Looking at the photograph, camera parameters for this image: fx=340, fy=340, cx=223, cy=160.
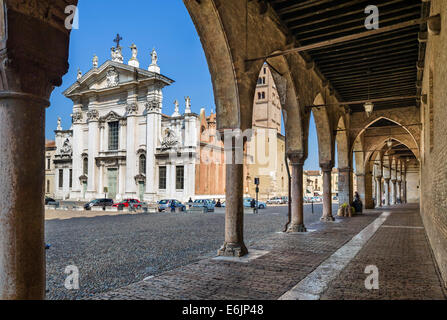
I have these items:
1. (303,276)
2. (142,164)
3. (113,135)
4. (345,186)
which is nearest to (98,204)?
(142,164)

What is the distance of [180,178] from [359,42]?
2554 cm

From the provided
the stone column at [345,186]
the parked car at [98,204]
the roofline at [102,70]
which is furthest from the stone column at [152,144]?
the stone column at [345,186]

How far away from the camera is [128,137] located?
118 feet

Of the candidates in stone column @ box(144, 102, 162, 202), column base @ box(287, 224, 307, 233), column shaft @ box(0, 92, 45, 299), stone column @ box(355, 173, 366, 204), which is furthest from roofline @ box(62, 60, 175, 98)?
column shaft @ box(0, 92, 45, 299)

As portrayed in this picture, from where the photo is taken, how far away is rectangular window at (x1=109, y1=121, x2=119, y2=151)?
37934mm

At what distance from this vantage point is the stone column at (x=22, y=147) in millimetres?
2777

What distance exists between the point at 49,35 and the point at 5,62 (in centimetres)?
45

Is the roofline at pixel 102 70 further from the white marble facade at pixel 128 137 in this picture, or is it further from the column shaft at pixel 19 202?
the column shaft at pixel 19 202

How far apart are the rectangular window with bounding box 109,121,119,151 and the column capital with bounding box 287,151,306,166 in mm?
30148

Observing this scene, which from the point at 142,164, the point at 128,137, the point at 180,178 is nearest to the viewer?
the point at 180,178

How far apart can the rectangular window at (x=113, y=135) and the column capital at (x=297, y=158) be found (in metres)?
30.1

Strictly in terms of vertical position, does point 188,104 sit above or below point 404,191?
above

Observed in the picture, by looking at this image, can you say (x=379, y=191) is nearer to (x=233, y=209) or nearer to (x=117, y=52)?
(x=233, y=209)

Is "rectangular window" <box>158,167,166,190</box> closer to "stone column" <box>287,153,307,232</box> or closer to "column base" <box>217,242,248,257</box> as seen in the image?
"stone column" <box>287,153,307,232</box>
